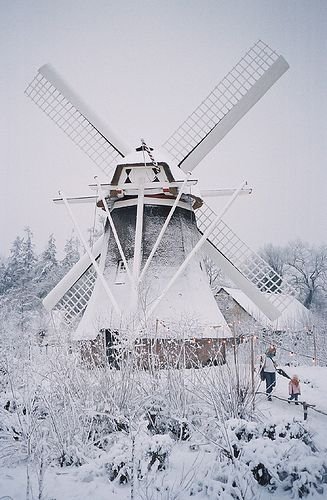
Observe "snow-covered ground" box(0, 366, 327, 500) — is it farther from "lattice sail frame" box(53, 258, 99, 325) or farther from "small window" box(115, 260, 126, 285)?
"lattice sail frame" box(53, 258, 99, 325)

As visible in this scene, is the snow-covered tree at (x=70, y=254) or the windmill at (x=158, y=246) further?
the snow-covered tree at (x=70, y=254)

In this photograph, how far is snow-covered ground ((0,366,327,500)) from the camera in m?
4.05

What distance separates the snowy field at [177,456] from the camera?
4.09m

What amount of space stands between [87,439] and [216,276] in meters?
27.3

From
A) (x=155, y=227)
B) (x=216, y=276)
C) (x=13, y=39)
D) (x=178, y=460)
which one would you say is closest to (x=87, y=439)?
(x=178, y=460)

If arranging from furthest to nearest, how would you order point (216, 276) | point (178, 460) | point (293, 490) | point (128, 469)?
point (216, 276) → point (178, 460) → point (128, 469) → point (293, 490)

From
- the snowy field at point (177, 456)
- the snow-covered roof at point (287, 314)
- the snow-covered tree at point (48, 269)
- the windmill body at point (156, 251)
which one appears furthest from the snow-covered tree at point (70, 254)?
the snowy field at point (177, 456)

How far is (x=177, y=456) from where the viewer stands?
514 cm

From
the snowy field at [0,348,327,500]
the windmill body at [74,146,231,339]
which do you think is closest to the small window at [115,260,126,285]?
the windmill body at [74,146,231,339]

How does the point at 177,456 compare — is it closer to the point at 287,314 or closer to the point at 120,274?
→ the point at 120,274

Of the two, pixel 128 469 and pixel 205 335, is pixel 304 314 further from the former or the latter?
pixel 128 469

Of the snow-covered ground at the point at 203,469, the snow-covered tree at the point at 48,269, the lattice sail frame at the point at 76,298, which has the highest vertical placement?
the snow-covered tree at the point at 48,269

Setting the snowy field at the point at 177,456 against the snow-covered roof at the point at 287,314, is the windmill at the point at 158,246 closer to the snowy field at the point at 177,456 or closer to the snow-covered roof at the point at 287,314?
the snowy field at the point at 177,456

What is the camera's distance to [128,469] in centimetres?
442
